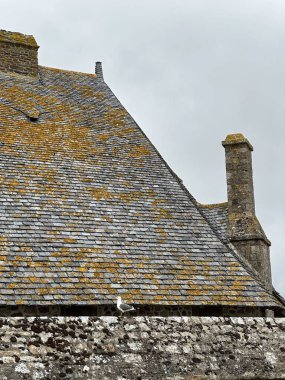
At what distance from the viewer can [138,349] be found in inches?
323

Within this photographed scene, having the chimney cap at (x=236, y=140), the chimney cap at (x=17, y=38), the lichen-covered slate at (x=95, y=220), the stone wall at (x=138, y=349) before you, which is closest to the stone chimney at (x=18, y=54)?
the chimney cap at (x=17, y=38)

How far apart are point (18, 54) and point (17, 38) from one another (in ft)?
2.16

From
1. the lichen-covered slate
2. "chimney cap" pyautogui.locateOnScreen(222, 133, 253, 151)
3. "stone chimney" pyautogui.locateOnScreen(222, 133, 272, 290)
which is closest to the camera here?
the lichen-covered slate

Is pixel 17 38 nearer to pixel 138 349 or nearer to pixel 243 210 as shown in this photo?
pixel 243 210

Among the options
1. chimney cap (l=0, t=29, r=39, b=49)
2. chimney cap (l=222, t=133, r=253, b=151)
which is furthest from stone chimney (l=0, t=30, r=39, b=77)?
chimney cap (l=222, t=133, r=253, b=151)

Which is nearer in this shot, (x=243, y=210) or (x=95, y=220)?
(x=95, y=220)

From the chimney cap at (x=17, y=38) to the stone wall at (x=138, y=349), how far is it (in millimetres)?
14120

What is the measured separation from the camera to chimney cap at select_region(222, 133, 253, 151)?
18.4 metres

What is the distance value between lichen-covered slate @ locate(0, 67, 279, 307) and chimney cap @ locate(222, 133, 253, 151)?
64.6 inches

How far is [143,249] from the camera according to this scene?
15.2 meters

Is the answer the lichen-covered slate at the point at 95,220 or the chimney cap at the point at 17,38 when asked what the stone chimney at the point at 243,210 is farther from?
the chimney cap at the point at 17,38

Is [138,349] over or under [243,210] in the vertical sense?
under

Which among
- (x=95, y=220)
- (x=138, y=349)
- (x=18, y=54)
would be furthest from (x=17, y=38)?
(x=138, y=349)

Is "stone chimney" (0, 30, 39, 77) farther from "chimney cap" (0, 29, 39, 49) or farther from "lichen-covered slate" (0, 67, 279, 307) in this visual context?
"lichen-covered slate" (0, 67, 279, 307)
